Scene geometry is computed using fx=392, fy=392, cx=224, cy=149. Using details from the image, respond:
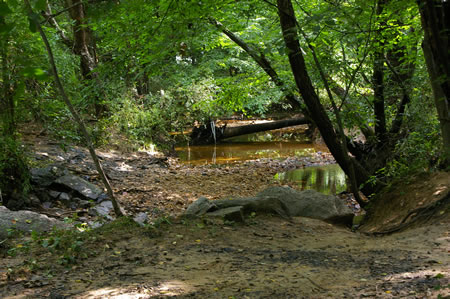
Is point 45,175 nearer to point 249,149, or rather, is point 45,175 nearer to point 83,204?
point 83,204

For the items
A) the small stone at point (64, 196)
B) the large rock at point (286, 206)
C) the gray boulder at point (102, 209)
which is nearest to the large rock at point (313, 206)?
the large rock at point (286, 206)

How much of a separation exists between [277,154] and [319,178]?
438 centimetres

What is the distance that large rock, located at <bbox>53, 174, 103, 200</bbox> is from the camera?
731 cm

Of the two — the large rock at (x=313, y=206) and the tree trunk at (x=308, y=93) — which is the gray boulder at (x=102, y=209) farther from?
the tree trunk at (x=308, y=93)

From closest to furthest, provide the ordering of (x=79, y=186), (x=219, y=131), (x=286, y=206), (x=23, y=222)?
(x=23, y=222) → (x=286, y=206) → (x=79, y=186) → (x=219, y=131)

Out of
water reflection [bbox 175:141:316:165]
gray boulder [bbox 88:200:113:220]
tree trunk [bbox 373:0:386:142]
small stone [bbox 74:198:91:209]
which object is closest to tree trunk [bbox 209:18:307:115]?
tree trunk [bbox 373:0:386:142]

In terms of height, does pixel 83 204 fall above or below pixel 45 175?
below

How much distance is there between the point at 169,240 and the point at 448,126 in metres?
3.34

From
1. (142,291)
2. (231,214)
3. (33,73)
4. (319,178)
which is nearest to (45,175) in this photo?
(231,214)

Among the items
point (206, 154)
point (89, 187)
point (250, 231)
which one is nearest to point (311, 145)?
point (206, 154)

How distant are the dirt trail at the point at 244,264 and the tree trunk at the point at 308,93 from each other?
1.29 meters

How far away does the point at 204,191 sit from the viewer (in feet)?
31.3

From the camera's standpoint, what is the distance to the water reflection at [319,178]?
10570mm

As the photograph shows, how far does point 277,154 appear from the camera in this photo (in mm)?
16031
